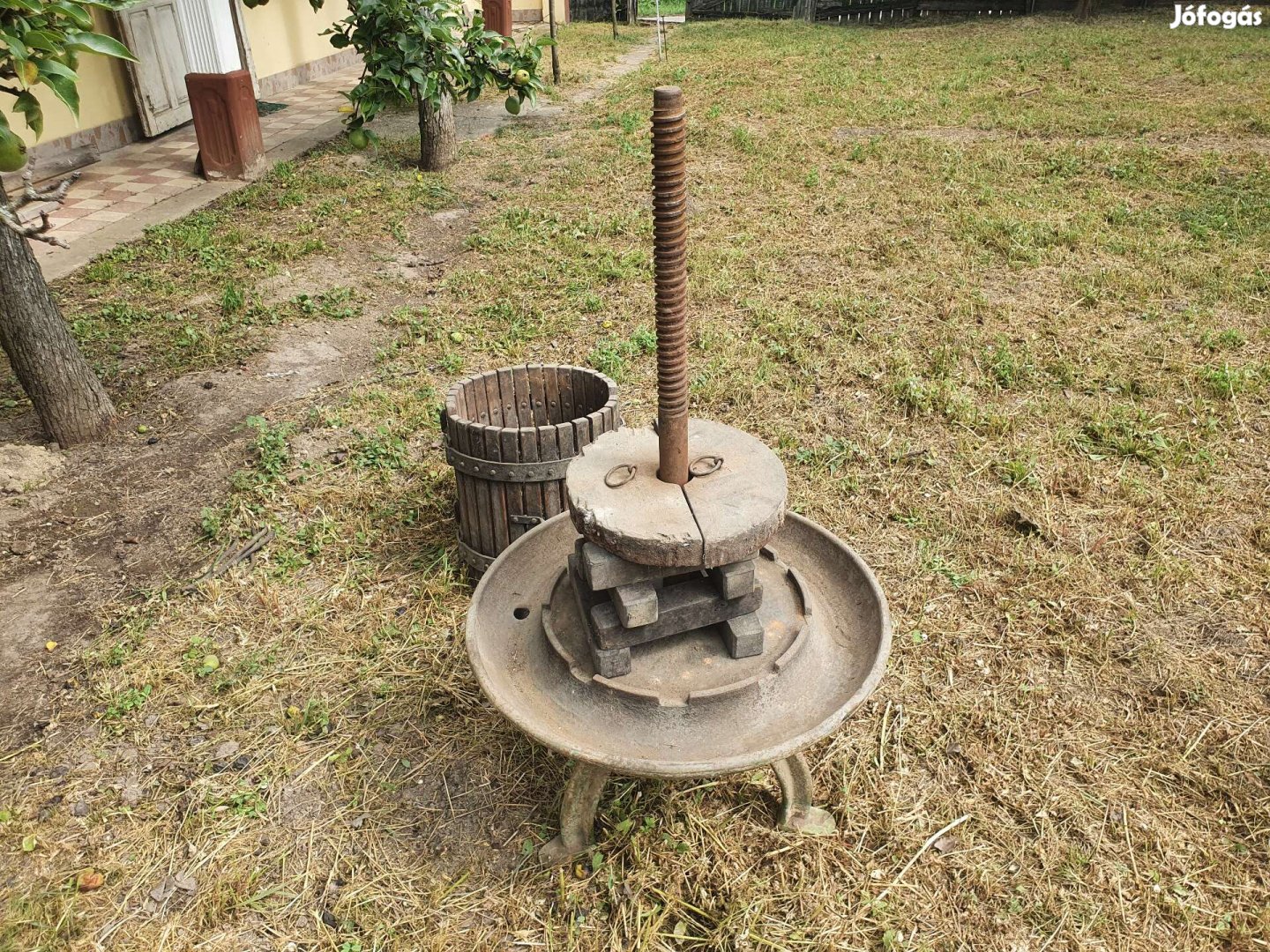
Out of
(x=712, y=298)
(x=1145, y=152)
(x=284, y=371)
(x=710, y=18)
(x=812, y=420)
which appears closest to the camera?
(x=812, y=420)

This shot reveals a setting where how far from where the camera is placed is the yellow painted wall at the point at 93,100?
9.09 meters

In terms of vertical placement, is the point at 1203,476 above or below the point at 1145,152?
below

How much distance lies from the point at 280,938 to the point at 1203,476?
4.74m

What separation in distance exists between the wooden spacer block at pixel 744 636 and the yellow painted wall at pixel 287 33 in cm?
1339

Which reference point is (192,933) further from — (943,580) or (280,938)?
(943,580)

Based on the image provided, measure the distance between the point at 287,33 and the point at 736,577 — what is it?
606 inches

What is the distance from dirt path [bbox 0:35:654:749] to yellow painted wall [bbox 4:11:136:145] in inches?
203

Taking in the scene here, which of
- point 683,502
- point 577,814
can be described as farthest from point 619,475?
point 577,814

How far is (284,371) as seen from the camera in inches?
235

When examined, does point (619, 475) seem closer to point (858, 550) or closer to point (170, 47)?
point (858, 550)

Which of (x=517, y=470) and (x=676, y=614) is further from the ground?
(x=676, y=614)

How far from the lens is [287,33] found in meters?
14.4

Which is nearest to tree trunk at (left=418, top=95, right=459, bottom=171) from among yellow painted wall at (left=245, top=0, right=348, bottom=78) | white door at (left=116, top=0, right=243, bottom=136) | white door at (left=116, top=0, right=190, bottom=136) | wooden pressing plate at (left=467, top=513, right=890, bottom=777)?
white door at (left=116, top=0, right=190, bottom=136)

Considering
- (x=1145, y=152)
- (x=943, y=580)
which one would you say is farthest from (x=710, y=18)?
(x=943, y=580)
